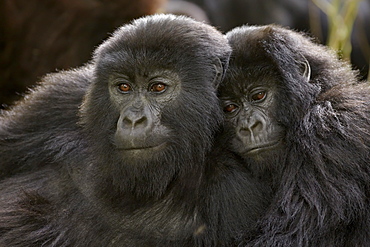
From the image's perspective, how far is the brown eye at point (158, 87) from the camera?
2.80m

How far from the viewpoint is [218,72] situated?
2887mm

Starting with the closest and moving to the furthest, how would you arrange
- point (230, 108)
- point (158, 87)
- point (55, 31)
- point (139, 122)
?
1. point (139, 122)
2. point (158, 87)
3. point (230, 108)
4. point (55, 31)

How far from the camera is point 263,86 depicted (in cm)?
290

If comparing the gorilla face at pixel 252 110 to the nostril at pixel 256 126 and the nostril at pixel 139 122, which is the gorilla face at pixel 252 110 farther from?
the nostril at pixel 139 122

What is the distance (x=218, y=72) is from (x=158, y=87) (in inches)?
11.6

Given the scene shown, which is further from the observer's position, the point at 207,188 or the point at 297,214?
the point at 207,188

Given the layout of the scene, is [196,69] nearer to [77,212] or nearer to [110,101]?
[110,101]

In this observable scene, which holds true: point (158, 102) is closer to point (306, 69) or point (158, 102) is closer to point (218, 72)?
point (218, 72)

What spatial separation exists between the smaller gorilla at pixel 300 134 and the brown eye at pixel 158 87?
304 millimetres

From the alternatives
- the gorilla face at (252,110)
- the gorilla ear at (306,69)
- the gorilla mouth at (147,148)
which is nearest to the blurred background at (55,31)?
the gorilla ear at (306,69)

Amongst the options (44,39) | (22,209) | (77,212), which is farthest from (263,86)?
(44,39)

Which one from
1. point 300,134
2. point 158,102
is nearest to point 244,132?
point 300,134

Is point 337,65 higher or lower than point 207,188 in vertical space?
higher

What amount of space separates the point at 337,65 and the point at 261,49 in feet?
1.45
